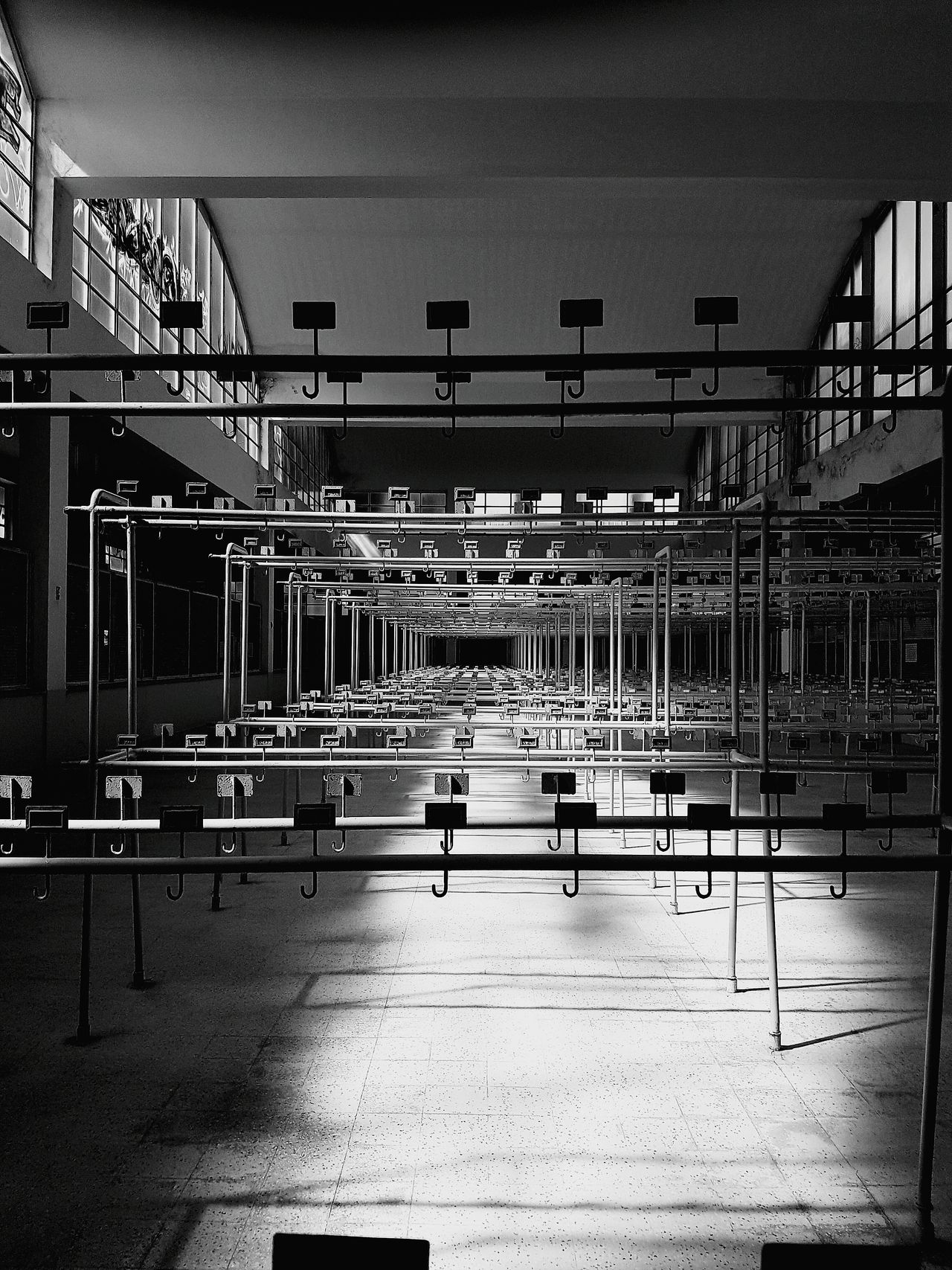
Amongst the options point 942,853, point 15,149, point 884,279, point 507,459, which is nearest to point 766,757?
point 942,853

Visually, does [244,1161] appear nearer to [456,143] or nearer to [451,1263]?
[451,1263]

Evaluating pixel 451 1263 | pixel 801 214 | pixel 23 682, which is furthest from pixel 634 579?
pixel 801 214

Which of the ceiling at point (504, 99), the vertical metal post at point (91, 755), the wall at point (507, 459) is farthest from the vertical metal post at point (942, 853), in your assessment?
the wall at point (507, 459)

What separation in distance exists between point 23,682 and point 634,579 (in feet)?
17.5

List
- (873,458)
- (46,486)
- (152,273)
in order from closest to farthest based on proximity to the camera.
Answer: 1. (46,486)
2. (152,273)
3. (873,458)

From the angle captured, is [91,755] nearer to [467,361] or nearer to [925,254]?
[467,361]

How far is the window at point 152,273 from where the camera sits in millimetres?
9969

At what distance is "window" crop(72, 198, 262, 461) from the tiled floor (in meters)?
5.05

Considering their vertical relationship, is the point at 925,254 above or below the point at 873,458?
above

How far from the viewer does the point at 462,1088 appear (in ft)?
9.23

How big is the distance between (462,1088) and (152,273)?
11.5 meters

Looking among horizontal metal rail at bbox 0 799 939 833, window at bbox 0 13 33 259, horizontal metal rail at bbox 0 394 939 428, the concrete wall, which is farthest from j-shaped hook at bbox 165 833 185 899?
window at bbox 0 13 33 259

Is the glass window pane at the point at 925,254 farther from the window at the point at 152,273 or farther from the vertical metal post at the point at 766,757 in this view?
the vertical metal post at the point at 766,757

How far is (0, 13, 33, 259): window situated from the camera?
319 inches
